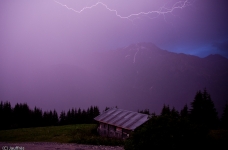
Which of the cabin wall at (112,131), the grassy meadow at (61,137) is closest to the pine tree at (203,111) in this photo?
the cabin wall at (112,131)

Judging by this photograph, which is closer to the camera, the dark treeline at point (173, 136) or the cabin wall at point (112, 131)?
the dark treeline at point (173, 136)

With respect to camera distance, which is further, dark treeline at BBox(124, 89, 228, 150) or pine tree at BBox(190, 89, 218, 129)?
pine tree at BBox(190, 89, 218, 129)

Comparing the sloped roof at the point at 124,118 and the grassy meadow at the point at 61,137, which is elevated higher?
the sloped roof at the point at 124,118

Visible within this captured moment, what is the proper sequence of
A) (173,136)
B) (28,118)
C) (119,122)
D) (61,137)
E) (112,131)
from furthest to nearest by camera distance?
(28,118) → (112,131) → (119,122) → (61,137) → (173,136)

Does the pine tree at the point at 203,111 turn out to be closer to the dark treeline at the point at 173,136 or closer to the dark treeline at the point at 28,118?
the dark treeline at the point at 28,118

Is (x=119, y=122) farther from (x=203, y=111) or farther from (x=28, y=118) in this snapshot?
(x=28, y=118)

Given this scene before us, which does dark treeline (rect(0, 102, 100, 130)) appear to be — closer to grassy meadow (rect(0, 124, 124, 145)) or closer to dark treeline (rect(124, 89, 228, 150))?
grassy meadow (rect(0, 124, 124, 145))

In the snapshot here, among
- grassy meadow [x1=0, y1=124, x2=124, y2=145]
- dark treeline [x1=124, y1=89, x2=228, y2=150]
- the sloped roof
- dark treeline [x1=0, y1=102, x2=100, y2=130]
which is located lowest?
dark treeline [x1=0, y1=102, x2=100, y2=130]

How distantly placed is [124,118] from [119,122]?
3.24ft

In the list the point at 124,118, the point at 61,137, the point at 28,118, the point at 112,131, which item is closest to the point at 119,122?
the point at 124,118

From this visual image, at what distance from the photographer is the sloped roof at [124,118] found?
21663mm

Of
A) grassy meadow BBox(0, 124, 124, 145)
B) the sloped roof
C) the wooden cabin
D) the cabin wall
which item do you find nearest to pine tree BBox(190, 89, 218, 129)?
the sloped roof

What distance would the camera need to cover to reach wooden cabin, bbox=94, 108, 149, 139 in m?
21.8

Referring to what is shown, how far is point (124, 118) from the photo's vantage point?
2406 centimetres
